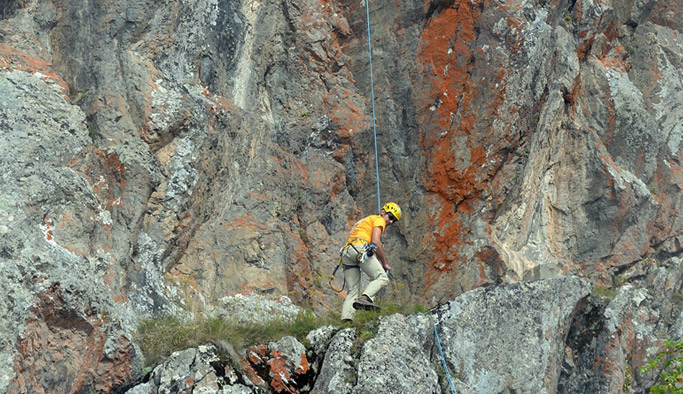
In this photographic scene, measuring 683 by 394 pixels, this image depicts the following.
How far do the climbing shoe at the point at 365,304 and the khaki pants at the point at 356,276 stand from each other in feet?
0.28

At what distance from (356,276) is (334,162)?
3.31 meters

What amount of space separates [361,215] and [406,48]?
331cm

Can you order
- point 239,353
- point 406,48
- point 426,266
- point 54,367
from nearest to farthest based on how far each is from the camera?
point 54,367
point 239,353
point 426,266
point 406,48

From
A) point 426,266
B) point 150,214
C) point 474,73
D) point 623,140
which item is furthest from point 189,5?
point 623,140

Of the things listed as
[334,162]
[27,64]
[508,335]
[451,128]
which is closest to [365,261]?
[508,335]

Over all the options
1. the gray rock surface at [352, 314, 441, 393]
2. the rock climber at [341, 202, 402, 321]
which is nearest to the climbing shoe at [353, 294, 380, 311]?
the rock climber at [341, 202, 402, 321]

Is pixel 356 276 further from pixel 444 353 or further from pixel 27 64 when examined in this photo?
pixel 27 64

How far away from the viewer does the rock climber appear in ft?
37.9

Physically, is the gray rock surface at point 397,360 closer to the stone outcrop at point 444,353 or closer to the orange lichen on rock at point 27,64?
the stone outcrop at point 444,353

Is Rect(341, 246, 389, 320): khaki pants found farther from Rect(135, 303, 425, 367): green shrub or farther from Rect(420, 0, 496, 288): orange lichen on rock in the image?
Rect(420, 0, 496, 288): orange lichen on rock

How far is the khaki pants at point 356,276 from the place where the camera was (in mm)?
11633

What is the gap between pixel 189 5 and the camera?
1420 centimetres

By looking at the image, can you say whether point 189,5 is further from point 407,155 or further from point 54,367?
point 54,367

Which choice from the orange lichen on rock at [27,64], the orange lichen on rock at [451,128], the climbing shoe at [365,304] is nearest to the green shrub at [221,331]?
the climbing shoe at [365,304]
